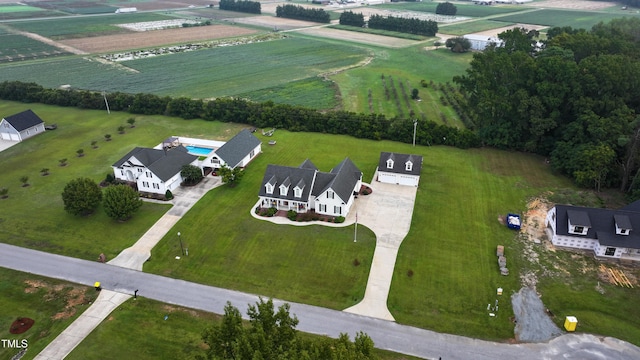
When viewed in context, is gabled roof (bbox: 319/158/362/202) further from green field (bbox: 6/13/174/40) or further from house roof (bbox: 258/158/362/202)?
green field (bbox: 6/13/174/40)

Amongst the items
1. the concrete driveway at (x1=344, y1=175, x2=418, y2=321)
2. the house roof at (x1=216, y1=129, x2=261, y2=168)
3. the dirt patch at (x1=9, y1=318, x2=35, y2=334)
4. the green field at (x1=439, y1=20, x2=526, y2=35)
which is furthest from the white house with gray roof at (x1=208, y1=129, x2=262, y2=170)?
the green field at (x1=439, y1=20, x2=526, y2=35)

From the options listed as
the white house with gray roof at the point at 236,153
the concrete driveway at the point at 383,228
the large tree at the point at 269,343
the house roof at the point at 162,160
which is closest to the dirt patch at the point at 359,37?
the white house with gray roof at the point at 236,153

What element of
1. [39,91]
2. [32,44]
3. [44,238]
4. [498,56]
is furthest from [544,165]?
[32,44]

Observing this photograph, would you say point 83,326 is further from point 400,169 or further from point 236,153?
point 400,169

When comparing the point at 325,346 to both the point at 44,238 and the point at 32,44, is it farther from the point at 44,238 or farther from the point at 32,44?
the point at 32,44

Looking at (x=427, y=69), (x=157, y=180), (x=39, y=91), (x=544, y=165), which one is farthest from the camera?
(x=427, y=69)
